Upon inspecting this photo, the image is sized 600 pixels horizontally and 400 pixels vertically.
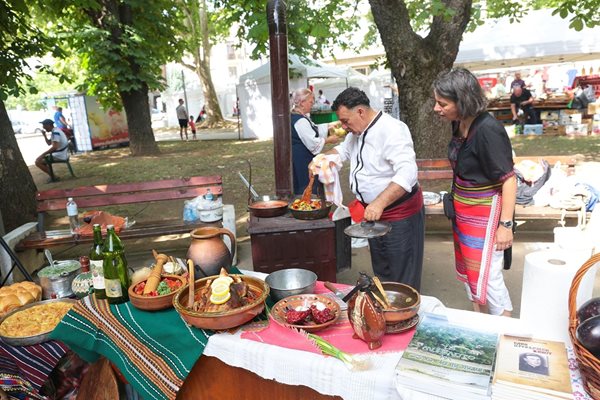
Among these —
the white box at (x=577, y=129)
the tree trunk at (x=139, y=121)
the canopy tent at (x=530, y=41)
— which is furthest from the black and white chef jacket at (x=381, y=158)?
the white box at (x=577, y=129)

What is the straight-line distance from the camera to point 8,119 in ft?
20.8

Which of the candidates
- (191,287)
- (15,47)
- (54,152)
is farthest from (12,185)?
(191,287)

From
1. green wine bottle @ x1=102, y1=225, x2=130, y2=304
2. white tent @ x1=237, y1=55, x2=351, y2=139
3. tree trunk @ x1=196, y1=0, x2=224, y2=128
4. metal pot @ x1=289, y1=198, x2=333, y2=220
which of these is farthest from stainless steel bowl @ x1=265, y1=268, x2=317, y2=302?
tree trunk @ x1=196, y1=0, x2=224, y2=128

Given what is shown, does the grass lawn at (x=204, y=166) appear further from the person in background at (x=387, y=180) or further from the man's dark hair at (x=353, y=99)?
the man's dark hair at (x=353, y=99)

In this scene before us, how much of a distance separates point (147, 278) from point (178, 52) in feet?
41.2

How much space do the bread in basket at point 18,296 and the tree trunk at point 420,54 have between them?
5.51 meters

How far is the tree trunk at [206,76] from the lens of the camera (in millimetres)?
23109

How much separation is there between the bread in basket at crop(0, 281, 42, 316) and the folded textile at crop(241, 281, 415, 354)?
1.76 meters

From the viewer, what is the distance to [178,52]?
13406 mm

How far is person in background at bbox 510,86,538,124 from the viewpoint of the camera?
1342 cm

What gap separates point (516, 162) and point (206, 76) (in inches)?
823

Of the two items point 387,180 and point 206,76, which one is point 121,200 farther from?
point 206,76

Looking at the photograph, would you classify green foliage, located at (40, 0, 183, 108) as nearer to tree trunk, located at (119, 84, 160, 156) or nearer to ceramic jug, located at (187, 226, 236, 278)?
tree trunk, located at (119, 84, 160, 156)

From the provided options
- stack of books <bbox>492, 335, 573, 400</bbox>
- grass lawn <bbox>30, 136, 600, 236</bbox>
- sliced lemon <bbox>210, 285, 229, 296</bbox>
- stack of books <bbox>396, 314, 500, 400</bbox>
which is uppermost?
sliced lemon <bbox>210, 285, 229, 296</bbox>
